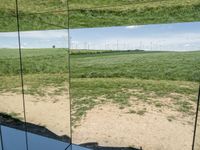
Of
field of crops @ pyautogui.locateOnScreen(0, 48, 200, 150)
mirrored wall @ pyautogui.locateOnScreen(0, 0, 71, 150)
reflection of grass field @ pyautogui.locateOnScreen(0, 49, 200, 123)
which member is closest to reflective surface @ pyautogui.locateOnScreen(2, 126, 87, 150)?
mirrored wall @ pyautogui.locateOnScreen(0, 0, 71, 150)

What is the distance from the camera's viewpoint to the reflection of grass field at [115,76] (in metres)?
8.96

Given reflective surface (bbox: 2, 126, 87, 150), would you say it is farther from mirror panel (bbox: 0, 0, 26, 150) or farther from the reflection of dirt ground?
the reflection of dirt ground

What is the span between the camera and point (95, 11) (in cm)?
684

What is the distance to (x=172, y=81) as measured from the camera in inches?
372

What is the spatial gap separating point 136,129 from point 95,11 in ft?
13.4

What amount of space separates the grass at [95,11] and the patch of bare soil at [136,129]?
3337 millimetres

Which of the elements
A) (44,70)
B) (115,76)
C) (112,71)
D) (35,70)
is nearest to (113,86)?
(115,76)

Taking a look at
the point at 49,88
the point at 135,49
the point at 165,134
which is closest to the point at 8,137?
the point at 165,134

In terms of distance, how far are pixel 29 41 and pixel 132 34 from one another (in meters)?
4.53

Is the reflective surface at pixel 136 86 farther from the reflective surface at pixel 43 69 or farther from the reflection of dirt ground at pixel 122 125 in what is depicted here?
the reflective surface at pixel 43 69

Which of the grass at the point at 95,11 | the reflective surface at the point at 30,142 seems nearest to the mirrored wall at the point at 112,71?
the grass at the point at 95,11

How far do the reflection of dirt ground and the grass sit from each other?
8.57 ft

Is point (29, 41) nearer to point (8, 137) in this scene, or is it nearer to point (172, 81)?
point (172, 81)

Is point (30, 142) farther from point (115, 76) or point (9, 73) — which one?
point (115, 76)
